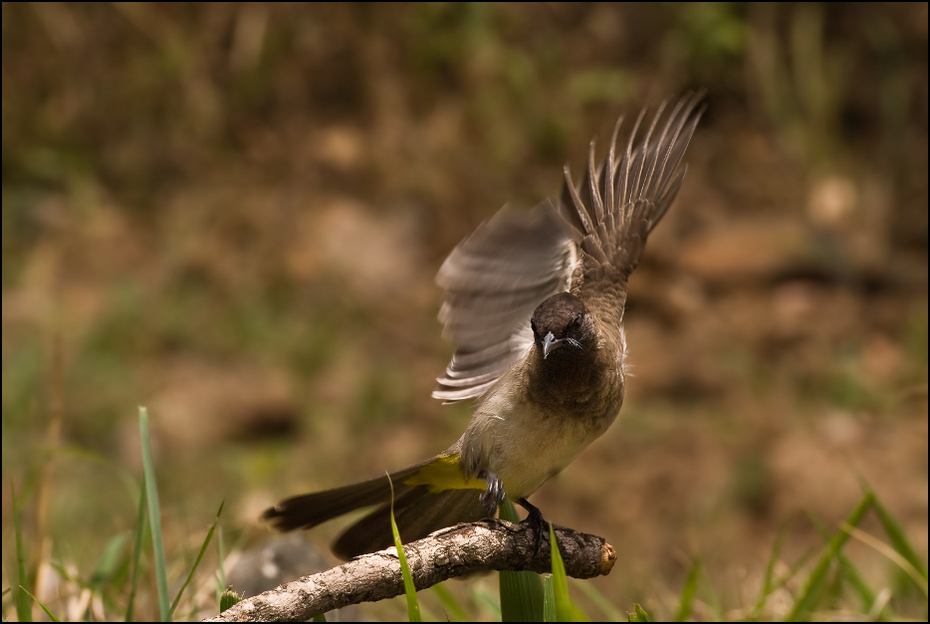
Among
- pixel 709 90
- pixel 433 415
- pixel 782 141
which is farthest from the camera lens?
pixel 782 141

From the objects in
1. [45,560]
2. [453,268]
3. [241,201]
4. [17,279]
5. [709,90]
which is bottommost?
[45,560]

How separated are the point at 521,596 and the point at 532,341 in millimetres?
894

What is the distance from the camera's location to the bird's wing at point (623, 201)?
3.47 meters

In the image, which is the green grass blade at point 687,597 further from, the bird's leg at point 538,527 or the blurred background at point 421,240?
the blurred background at point 421,240

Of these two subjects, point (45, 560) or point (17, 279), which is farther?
point (17, 279)

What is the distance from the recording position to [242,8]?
9.82 m

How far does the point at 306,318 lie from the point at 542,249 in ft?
17.7

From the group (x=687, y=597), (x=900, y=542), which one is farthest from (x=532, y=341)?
(x=900, y=542)

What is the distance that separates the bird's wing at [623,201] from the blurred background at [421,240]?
3764 millimetres

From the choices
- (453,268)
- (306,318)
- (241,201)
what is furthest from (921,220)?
(453,268)

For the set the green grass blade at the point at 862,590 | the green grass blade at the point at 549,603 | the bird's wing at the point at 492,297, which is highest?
A: the bird's wing at the point at 492,297

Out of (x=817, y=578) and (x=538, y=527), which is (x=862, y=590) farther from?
(x=538, y=527)

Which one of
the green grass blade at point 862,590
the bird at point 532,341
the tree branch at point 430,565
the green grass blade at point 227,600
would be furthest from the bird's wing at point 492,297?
the green grass blade at point 862,590

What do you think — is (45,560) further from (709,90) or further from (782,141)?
(782,141)
